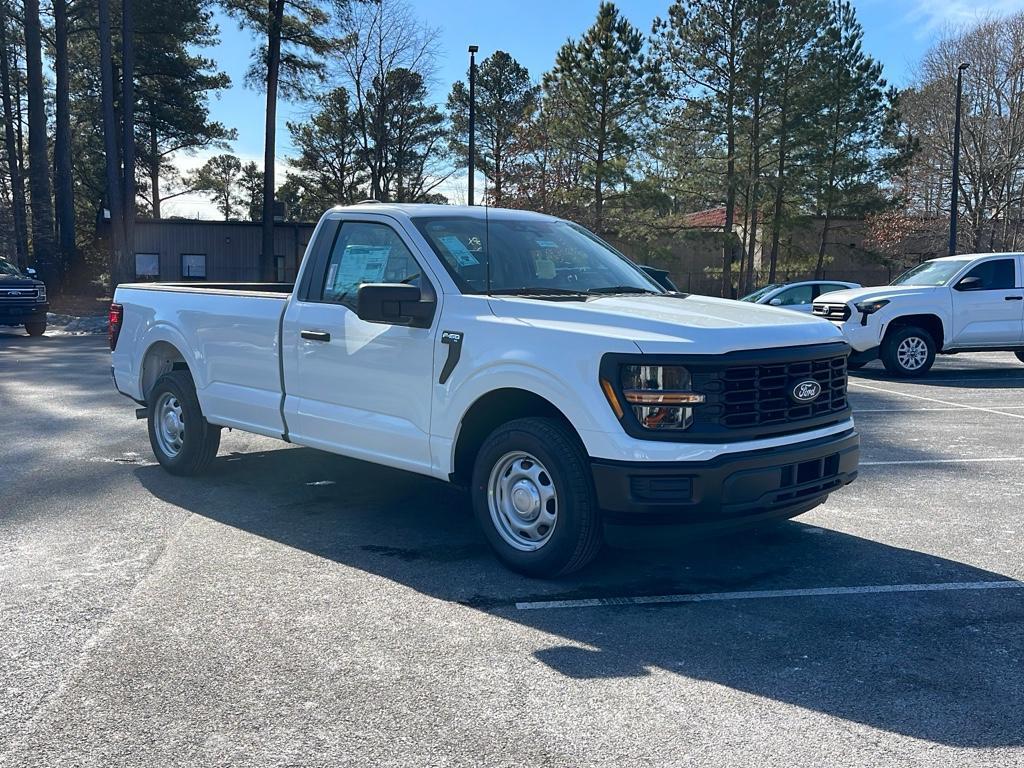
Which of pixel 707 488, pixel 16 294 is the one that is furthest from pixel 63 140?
pixel 707 488

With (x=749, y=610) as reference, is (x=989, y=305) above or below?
above

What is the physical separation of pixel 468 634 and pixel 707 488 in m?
1.29

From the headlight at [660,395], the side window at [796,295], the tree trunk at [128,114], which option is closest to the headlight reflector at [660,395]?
the headlight at [660,395]

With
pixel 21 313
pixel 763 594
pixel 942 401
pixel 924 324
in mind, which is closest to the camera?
pixel 763 594

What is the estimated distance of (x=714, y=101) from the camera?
38.9 meters

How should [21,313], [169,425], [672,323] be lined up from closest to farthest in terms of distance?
[672,323] < [169,425] < [21,313]

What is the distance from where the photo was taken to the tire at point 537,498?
495cm

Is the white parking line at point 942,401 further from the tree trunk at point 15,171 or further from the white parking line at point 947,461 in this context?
the tree trunk at point 15,171

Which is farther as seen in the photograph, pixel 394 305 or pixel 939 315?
pixel 939 315

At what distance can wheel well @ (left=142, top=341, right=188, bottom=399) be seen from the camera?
26.1 ft

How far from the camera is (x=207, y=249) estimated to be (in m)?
47.6

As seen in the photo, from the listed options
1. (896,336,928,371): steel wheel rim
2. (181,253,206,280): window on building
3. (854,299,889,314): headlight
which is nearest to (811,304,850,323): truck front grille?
(854,299,889,314): headlight

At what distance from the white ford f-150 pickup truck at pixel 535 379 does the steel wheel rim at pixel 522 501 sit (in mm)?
11

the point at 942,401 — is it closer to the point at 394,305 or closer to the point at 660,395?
the point at 660,395
